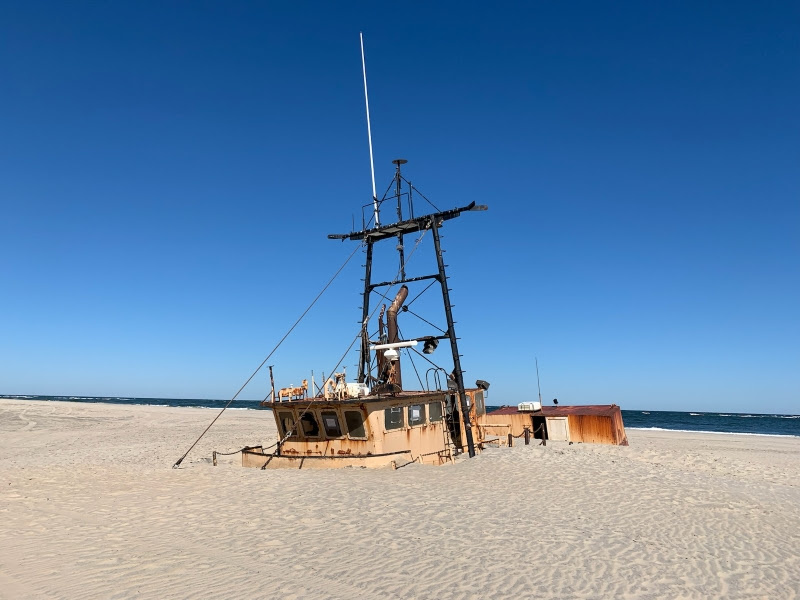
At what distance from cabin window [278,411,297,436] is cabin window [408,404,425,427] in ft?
13.8

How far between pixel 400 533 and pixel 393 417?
7318 millimetres

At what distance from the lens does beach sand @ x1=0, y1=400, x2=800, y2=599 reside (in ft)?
26.1

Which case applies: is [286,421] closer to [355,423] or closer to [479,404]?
[355,423]

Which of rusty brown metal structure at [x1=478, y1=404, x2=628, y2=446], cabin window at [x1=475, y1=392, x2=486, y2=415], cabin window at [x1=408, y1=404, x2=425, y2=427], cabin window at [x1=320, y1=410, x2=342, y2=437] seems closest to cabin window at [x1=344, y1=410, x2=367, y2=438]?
cabin window at [x1=320, y1=410, x2=342, y2=437]

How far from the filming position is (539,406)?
95.3ft

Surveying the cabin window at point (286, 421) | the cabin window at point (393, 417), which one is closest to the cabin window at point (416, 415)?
the cabin window at point (393, 417)

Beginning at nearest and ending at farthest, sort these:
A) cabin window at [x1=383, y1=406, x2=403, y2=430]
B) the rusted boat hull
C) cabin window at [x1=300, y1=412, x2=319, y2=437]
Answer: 1. the rusted boat hull
2. cabin window at [x1=383, y1=406, x2=403, y2=430]
3. cabin window at [x1=300, y1=412, x2=319, y2=437]

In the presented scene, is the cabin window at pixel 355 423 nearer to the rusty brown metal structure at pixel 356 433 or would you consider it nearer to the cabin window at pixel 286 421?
the rusty brown metal structure at pixel 356 433

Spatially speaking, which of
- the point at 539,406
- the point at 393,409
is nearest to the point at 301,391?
the point at 393,409

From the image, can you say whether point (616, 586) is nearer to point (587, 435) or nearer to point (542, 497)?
point (542, 497)

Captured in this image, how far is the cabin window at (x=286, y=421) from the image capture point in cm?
1858

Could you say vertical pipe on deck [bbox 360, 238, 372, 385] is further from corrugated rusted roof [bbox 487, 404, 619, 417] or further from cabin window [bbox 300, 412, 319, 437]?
corrugated rusted roof [bbox 487, 404, 619, 417]

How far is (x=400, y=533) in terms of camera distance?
412 inches

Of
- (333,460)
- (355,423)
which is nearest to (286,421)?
(333,460)
